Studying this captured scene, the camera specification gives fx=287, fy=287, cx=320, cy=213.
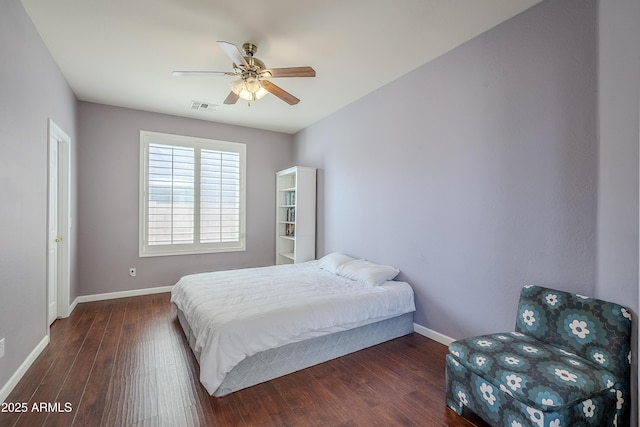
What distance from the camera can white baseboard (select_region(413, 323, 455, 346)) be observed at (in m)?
2.75

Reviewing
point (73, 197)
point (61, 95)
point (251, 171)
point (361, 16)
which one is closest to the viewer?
point (361, 16)

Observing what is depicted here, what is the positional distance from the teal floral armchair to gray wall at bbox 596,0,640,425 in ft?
0.40

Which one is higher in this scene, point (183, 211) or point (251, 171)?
point (251, 171)

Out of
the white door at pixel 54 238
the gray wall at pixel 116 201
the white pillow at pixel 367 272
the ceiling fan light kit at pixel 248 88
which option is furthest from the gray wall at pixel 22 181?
the white pillow at pixel 367 272

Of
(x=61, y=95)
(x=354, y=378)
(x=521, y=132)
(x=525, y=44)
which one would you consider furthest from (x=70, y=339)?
(x=525, y=44)

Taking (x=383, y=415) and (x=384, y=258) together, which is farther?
(x=384, y=258)

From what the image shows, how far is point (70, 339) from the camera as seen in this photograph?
2797mm

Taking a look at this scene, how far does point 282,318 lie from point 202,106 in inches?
130

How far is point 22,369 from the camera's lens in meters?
2.16

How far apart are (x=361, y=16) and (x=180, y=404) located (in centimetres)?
307

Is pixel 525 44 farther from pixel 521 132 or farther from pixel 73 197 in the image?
pixel 73 197

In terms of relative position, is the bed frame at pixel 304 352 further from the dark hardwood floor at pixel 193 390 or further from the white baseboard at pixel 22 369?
the white baseboard at pixel 22 369

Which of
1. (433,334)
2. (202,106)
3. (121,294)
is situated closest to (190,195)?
(202,106)

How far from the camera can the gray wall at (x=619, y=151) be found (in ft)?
5.20
